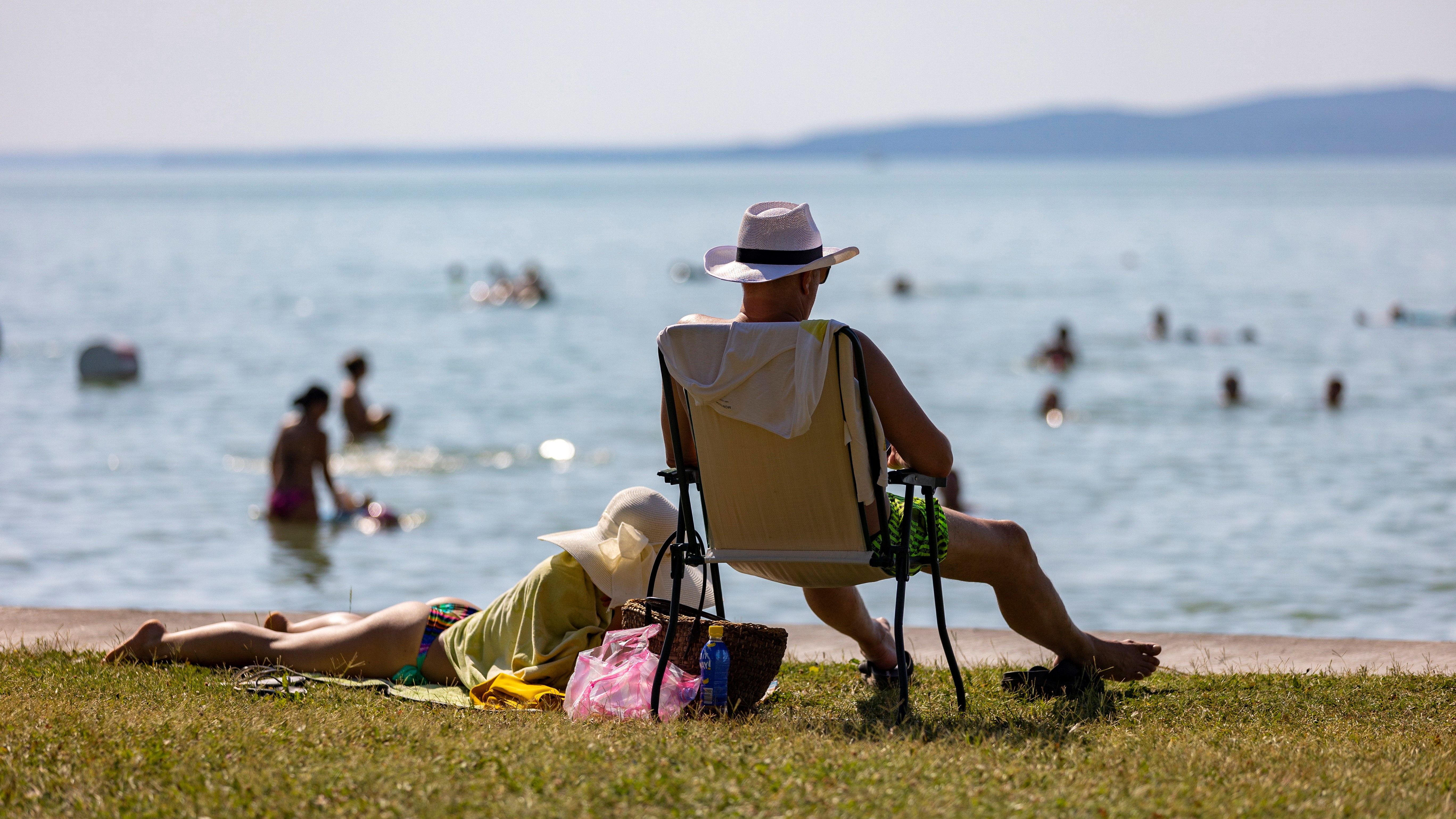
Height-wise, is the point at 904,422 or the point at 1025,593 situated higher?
the point at 904,422

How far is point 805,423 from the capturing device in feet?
12.5

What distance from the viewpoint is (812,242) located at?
4.06 metres

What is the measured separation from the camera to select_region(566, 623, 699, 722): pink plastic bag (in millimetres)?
3955

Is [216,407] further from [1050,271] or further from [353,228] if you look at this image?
[353,228]

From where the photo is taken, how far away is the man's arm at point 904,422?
3871 millimetres

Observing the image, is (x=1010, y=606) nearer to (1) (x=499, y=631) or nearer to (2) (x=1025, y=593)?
(2) (x=1025, y=593)

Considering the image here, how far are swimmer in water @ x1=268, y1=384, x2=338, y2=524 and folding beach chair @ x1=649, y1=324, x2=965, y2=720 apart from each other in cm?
716

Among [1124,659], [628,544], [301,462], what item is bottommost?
[301,462]

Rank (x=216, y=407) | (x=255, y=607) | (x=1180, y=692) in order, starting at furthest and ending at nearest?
1. (x=216, y=407)
2. (x=255, y=607)
3. (x=1180, y=692)

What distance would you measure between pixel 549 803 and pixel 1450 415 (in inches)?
763

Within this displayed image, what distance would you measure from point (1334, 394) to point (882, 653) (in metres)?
17.5

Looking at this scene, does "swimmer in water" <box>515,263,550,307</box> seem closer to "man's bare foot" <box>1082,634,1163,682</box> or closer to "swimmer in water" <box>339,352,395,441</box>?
"swimmer in water" <box>339,352,395,441</box>

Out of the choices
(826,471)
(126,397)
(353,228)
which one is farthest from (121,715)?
(353,228)

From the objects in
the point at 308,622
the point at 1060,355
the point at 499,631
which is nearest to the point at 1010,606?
the point at 499,631
